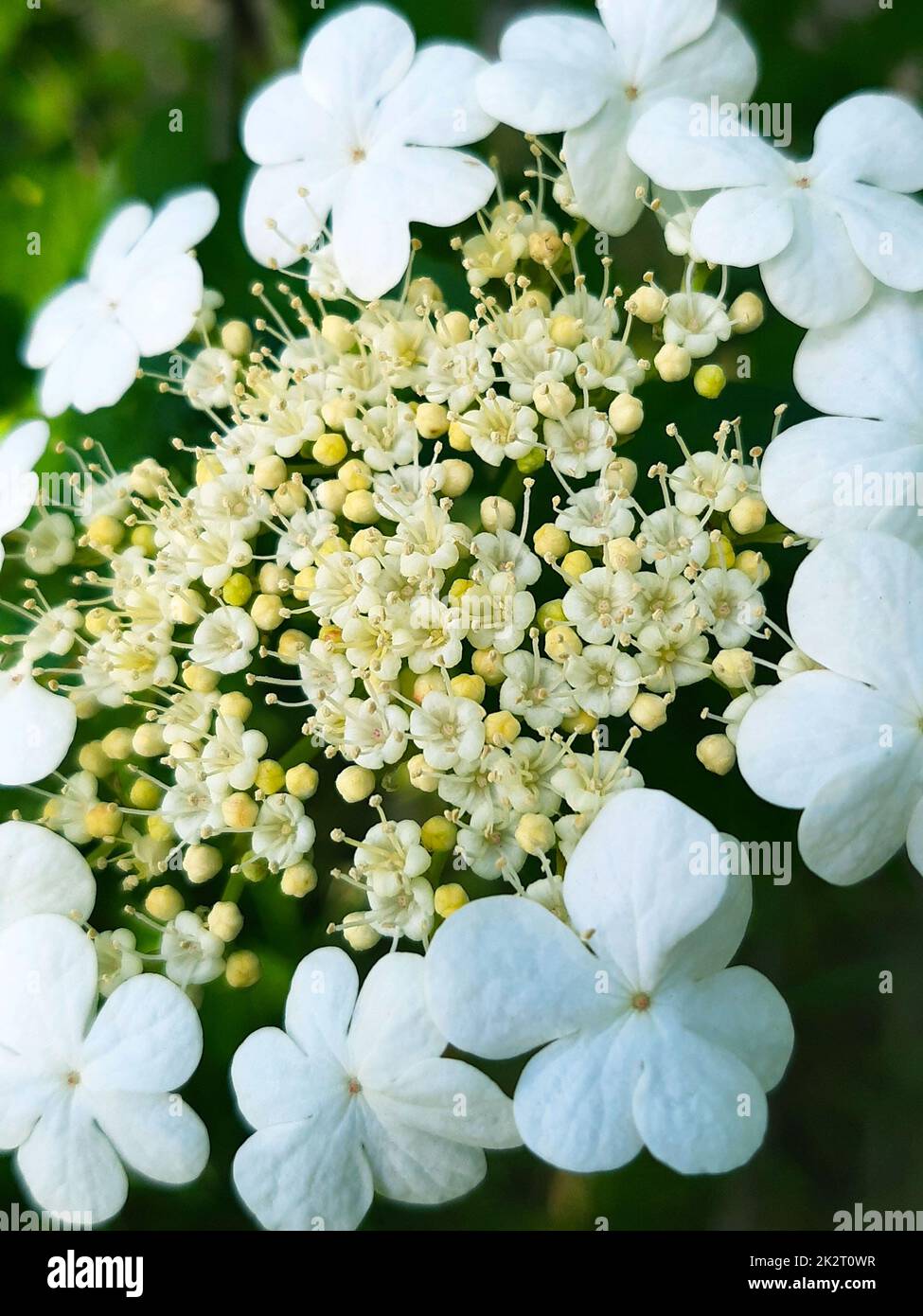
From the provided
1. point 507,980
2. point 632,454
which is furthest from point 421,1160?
point 632,454

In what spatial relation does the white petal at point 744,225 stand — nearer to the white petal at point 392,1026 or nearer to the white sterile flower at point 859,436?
the white sterile flower at point 859,436

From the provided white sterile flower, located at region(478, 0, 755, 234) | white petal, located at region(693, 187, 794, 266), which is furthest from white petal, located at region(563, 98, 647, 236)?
white petal, located at region(693, 187, 794, 266)

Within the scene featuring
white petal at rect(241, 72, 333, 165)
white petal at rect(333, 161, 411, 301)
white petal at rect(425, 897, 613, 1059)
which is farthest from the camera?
white petal at rect(241, 72, 333, 165)

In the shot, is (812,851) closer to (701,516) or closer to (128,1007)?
(701,516)

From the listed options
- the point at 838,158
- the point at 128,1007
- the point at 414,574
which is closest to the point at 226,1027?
the point at 128,1007

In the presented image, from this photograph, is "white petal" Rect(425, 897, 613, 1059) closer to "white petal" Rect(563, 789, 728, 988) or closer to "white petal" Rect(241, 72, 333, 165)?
"white petal" Rect(563, 789, 728, 988)

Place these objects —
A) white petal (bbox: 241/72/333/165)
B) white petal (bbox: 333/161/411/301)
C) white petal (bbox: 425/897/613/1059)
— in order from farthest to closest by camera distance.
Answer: white petal (bbox: 241/72/333/165)
white petal (bbox: 333/161/411/301)
white petal (bbox: 425/897/613/1059)
